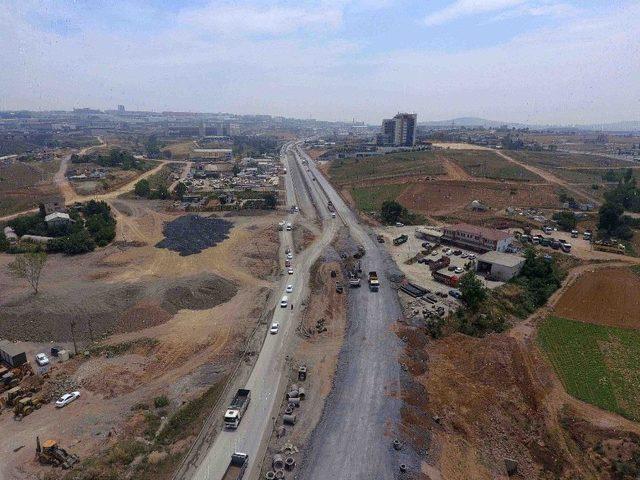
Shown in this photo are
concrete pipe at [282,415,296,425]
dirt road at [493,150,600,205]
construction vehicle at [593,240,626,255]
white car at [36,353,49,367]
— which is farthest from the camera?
dirt road at [493,150,600,205]

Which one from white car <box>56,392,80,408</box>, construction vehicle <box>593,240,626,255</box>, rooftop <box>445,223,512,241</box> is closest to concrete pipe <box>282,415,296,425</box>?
white car <box>56,392,80,408</box>

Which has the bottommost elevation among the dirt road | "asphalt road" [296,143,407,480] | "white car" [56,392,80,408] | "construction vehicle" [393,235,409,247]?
"white car" [56,392,80,408]

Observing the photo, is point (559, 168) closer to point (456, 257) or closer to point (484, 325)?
point (456, 257)

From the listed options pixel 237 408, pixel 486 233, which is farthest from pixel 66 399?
pixel 486 233

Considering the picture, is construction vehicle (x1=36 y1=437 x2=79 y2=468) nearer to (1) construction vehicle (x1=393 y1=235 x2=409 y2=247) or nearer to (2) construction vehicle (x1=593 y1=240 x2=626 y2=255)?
(1) construction vehicle (x1=393 y1=235 x2=409 y2=247)

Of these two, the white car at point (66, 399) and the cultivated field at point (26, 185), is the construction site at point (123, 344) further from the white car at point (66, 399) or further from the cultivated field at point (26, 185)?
the cultivated field at point (26, 185)

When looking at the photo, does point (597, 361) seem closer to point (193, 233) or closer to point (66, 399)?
point (66, 399)

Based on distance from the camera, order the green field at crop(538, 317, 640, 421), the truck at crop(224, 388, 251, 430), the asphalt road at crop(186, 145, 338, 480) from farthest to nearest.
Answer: the green field at crop(538, 317, 640, 421), the truck at crop(224, 388, 251, 430), the asphalt road at crop(186, 145, 338, 480)

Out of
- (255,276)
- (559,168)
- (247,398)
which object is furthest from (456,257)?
(559,168)
